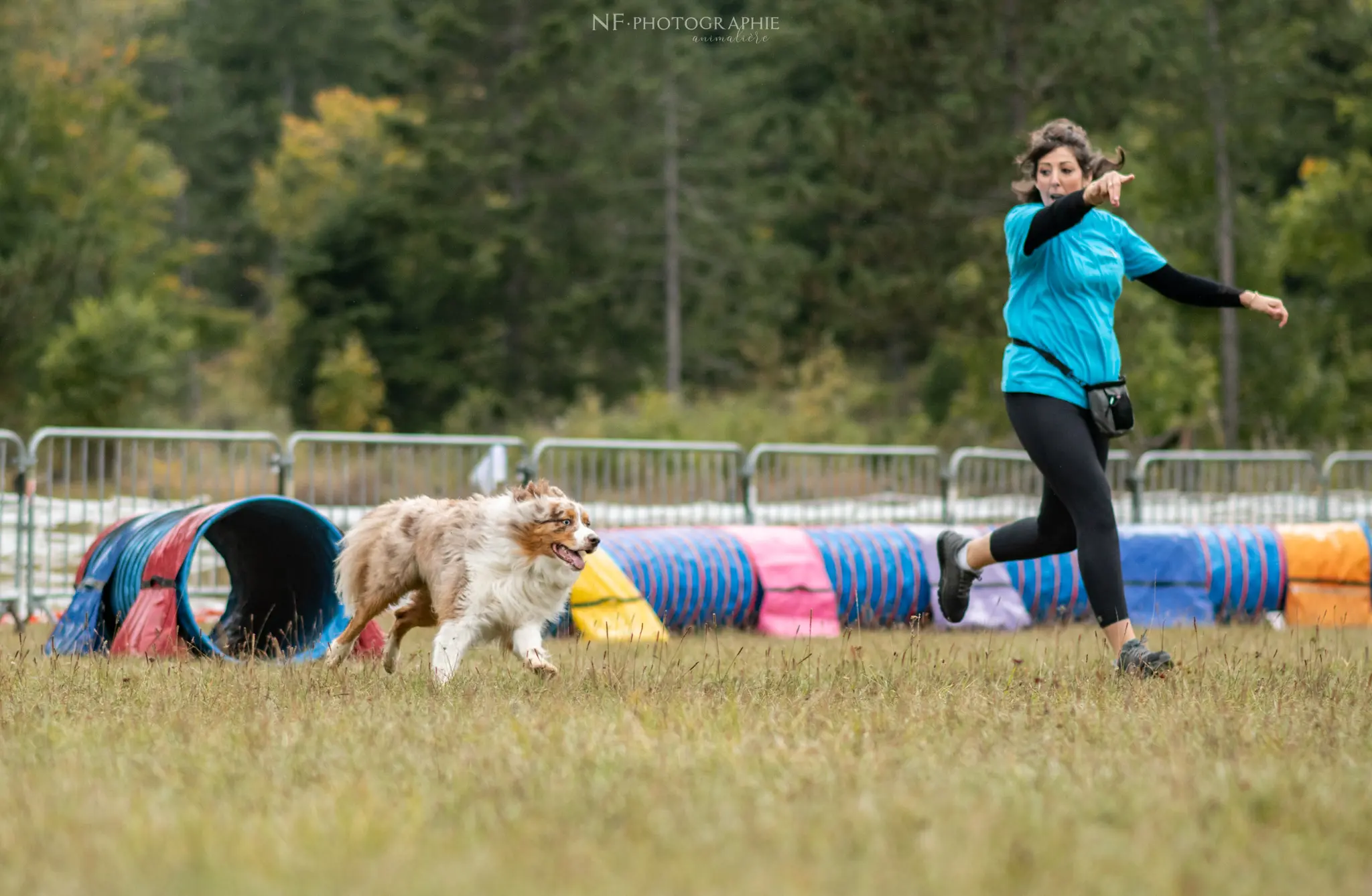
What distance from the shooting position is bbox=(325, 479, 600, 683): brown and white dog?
678 cm

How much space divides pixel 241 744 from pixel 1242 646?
18.8 ft

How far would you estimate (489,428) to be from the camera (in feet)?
119

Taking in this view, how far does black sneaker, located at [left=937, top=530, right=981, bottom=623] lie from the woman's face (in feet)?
5.36

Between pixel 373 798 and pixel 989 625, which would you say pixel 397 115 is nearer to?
pixel 989 625

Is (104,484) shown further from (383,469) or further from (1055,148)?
(1055,148)

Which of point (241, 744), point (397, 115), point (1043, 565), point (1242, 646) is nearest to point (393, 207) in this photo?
point (397, 115)

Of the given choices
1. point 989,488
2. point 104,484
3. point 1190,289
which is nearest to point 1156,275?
point 1190,289

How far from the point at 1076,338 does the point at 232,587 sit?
5.38 meters

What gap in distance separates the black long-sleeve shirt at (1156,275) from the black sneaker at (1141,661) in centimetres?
127

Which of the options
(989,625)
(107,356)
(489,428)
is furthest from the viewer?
(489,428)

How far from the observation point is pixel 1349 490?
16.8 metres

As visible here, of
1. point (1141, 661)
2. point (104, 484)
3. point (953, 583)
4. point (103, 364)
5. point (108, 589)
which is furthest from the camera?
point (103, 364)

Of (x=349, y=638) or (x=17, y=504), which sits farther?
(x=17, y=504)

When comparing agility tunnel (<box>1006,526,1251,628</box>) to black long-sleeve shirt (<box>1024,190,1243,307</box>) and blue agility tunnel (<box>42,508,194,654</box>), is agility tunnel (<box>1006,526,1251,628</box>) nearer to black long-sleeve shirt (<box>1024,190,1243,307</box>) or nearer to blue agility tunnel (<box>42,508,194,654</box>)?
black long-sleeve shirt (<box>1024,190,1243,307</box>)
